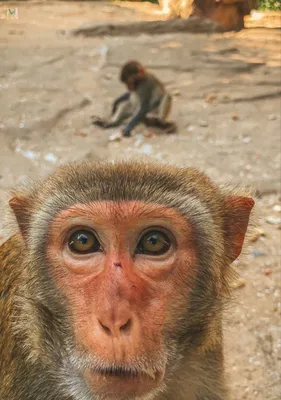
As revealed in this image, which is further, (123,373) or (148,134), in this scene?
(148,134)

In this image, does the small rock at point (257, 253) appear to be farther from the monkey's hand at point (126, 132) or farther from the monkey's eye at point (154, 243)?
the monkey's hand at point (126, 132)

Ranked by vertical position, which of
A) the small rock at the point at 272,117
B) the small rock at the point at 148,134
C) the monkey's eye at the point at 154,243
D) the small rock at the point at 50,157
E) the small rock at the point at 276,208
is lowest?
the small rock at the point at 148,134

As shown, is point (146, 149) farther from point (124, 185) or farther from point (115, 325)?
point (115, 325)

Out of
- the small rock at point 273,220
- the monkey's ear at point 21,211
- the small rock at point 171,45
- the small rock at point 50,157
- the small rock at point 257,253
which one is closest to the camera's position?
the monkey's ear at point 21,211

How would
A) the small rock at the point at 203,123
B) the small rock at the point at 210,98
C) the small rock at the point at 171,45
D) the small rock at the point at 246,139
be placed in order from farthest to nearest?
the small rock at the point at 171,45, the small rock at the point at 210,98, the small rock at the point at 203,123, the small rock at the point at 246,139

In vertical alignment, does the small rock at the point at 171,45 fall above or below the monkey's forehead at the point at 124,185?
below

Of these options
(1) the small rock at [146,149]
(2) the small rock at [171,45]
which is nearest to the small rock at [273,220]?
(1) the small rock at [146,149]

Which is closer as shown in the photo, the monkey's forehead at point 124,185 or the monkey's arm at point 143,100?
the monkey's forehead at point 124,185

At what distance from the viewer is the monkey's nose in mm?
1812

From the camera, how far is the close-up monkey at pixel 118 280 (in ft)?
6.24

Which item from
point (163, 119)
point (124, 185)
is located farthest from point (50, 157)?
point (124, 185)

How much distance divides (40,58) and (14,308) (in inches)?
303

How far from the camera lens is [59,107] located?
293 inches

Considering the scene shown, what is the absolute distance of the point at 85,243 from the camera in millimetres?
2066
